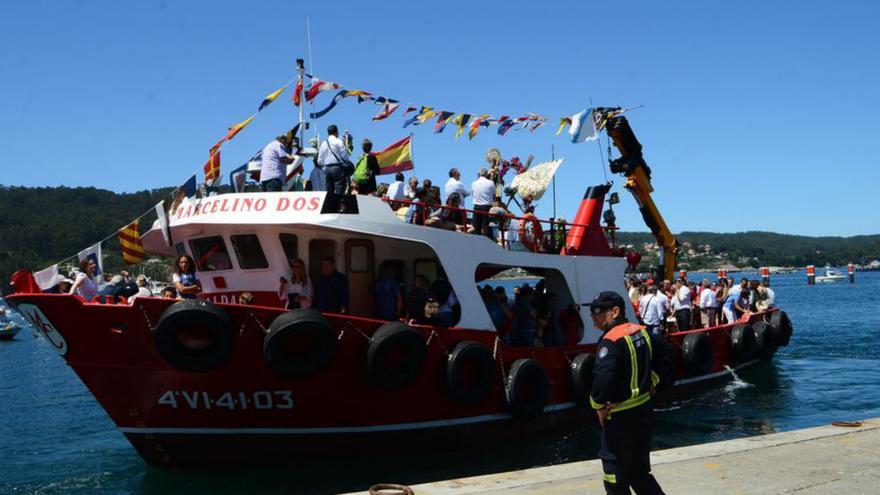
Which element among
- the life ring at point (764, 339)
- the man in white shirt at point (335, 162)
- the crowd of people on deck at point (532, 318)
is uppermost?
the man in white shirt at point (335, 162)

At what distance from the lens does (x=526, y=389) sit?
459 inches

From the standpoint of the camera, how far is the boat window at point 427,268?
40.4 feet

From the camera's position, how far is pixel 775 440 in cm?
811

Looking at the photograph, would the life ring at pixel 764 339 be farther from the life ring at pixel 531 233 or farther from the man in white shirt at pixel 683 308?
the life ring at pixel 531 233

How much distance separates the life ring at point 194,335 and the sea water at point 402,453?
1.90m

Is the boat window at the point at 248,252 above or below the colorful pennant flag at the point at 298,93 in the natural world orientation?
below

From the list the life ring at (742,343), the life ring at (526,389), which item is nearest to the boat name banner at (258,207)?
the life ring at (526,389)

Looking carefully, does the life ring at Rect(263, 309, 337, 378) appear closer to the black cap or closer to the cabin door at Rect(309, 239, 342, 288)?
the cabin door at Rect(309, 239, 342, 288)

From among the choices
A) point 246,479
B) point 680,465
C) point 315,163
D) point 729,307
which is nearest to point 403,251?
point 315,163

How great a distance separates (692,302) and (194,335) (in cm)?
1308

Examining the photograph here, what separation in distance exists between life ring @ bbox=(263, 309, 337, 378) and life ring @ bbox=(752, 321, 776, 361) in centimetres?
1307

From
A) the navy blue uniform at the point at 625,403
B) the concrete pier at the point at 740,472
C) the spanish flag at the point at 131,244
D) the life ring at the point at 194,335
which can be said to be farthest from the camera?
the spanish flag at the point at 131,244

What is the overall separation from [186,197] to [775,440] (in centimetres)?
825

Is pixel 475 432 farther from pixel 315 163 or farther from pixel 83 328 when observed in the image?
pixel 83 328
